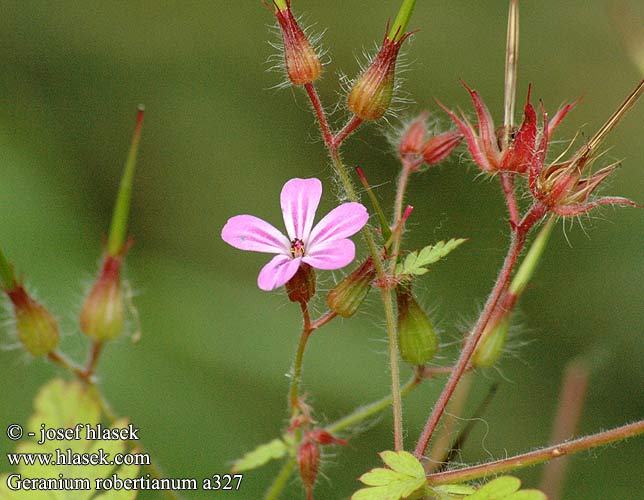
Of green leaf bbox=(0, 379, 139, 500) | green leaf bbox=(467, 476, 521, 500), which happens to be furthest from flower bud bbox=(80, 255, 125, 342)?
green leaf bbox=(467, 476, 521, 500)

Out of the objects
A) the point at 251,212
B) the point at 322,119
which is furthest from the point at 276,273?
the point at 251,212

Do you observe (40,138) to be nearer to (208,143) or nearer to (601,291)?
(208,143)

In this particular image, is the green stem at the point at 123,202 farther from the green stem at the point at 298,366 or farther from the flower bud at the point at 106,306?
the green stem at the point at 298,366

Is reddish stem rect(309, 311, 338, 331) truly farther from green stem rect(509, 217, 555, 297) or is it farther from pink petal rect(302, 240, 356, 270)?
green stem rect(509, 217, 555, 297)

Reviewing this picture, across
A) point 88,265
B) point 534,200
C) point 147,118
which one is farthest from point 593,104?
point 534,200

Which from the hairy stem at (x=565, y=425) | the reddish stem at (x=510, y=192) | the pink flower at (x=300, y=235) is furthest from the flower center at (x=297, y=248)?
the hairy stem at (x=565, y=425)
